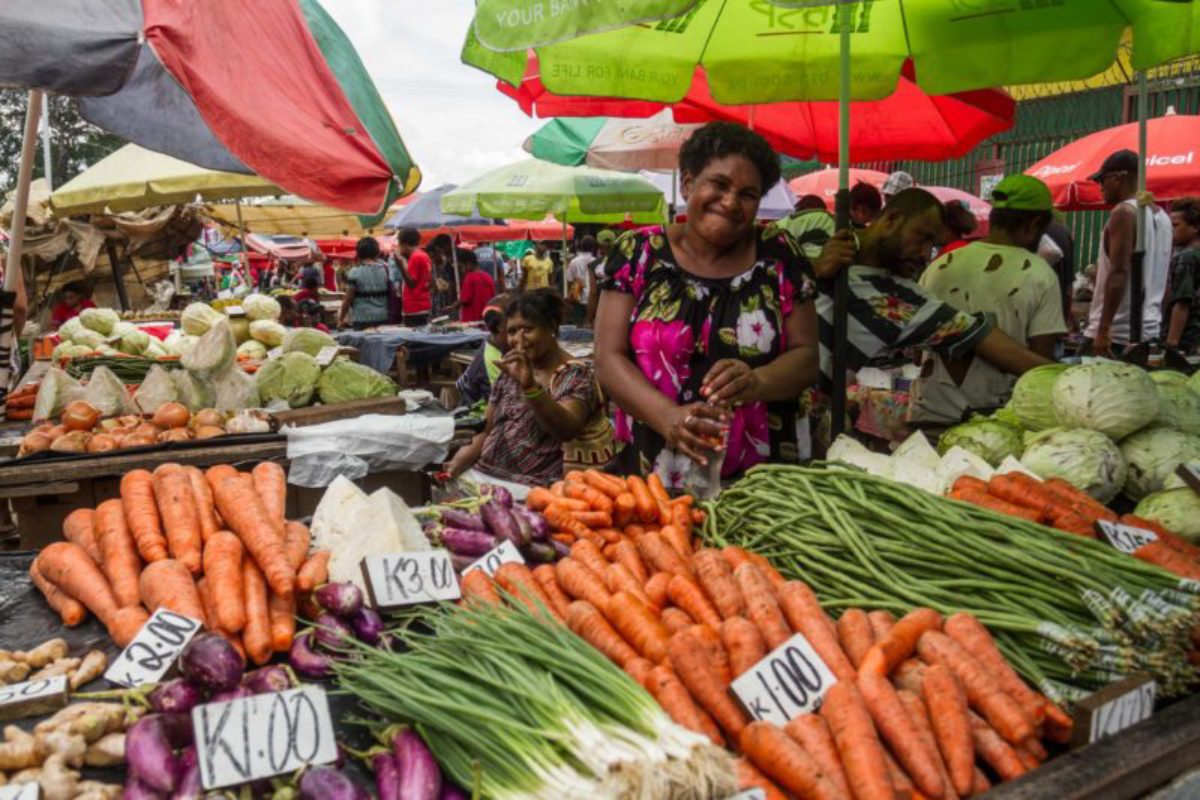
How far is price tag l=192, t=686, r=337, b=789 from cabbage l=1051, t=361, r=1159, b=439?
262 centimetres

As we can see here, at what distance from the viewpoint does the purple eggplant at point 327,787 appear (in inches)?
51.3

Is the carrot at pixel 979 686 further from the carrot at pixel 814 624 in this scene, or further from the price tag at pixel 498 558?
the price tag at pixel 498 558

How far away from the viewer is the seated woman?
12.9 feet

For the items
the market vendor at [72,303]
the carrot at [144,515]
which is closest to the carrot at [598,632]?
the carrot at [144,515]

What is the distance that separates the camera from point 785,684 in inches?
59.6

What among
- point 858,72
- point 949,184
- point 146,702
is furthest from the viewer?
point 949,184

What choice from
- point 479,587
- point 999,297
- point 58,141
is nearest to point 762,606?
point 479,587

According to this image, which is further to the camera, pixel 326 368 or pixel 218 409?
pixel 326 368

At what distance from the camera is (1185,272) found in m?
7.07

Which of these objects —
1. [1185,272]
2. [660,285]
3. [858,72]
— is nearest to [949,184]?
[1185,272]

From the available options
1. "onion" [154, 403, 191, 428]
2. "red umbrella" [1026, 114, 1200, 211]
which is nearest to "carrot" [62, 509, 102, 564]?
"onion" [154, 403, 191, 428]

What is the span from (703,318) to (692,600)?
1.24 metres

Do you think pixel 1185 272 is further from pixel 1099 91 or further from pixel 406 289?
pixel 406 289

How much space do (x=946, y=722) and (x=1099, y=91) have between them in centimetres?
1364
